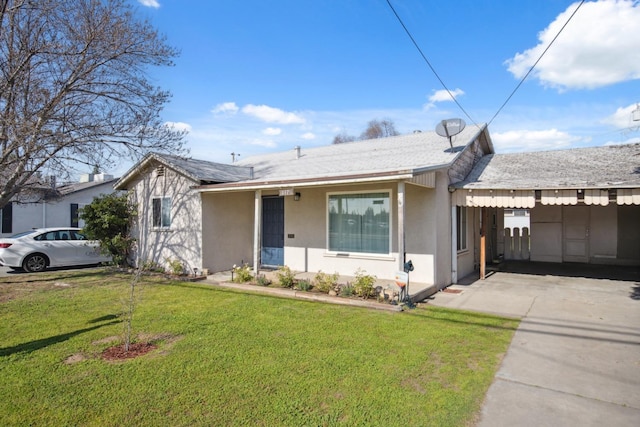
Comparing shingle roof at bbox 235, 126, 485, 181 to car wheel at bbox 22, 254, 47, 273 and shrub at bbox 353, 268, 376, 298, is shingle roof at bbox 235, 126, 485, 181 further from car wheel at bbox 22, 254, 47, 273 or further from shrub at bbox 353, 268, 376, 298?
car wheel at bbox 22, 254, 47, 273

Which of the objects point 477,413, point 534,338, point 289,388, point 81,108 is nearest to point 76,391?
point 289,388

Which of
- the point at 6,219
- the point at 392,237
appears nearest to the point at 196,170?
the point at 392,237

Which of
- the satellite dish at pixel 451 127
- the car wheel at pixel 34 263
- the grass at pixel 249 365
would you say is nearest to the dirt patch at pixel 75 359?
the grass at pixel 249 365

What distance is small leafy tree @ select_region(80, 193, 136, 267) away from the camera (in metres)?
11.5

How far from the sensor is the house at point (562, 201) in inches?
322

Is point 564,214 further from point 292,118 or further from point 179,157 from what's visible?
point 292,118

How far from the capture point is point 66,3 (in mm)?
8797

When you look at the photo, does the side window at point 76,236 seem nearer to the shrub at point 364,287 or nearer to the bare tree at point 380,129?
the shrub at point 364,287

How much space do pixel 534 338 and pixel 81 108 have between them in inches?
455

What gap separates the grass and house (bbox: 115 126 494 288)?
6.83ft

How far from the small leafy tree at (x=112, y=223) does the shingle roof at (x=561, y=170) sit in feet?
35.2

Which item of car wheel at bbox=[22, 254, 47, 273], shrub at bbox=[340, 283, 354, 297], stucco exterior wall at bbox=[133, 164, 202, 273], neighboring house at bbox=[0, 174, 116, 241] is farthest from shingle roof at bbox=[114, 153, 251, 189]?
neighboring house at bbox=[0, 174, 116, 241]

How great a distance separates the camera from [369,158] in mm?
10938

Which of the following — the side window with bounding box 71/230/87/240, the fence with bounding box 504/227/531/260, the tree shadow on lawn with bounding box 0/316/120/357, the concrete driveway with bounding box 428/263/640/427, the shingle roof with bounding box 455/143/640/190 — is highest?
the shingle roof with bounding box 455/143/640/190
